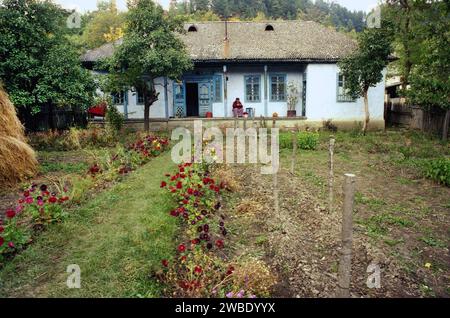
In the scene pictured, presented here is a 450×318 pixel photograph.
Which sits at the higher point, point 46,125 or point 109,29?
point 109,29

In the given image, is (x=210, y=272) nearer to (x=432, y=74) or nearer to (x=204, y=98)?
(x=432, y=74)

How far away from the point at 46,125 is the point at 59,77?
4160mm

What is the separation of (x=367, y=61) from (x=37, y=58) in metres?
13.9

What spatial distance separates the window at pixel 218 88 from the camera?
19.4m

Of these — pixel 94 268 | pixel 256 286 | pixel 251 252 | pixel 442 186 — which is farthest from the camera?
pixel 442 186

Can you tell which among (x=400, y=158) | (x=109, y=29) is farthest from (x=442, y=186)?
(x=109, y=29)

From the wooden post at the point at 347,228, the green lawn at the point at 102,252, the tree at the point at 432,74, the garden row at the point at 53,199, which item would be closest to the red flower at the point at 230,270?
the green lawn at the point at 102,252

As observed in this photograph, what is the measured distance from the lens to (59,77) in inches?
493

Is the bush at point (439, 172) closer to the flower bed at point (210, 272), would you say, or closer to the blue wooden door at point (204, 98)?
the flower bed at point (210, 272)

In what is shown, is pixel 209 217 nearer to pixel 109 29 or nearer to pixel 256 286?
pixel 256 286

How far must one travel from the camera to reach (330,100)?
724 inches

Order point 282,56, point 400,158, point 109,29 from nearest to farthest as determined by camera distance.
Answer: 1. point 400,158
2. point 282,56
3. point 109,29

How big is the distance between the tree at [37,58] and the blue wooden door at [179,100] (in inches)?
259

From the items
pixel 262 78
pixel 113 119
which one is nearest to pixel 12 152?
pixel 113 119
